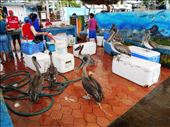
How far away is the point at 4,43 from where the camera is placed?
17.5 ft

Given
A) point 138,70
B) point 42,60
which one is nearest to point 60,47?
point 42,60

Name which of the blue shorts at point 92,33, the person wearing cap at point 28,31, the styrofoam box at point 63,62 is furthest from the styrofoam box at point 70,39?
the styrofoam box at point 63,62

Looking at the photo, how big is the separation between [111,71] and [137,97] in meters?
1.48

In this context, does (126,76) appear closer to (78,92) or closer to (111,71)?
(111,71)

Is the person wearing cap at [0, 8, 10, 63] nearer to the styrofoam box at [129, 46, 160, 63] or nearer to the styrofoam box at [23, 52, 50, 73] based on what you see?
the styrofoam box at [23, 52, 50, 73]

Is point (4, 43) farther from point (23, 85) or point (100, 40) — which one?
point (100, 40)

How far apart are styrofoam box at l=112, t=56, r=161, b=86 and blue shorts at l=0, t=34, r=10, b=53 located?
12.1ft

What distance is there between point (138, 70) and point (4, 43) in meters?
4.33

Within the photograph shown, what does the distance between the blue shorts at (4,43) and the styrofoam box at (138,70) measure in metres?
3.69

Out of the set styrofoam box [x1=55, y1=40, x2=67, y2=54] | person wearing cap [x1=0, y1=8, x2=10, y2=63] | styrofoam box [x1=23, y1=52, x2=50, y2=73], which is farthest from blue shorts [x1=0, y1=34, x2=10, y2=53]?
styrofoam box [x1=55, y1=40, x2=67, y2=54]

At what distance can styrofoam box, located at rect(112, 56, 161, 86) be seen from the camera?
3.81 meters

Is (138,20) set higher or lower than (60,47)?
higher

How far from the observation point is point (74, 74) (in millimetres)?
4652

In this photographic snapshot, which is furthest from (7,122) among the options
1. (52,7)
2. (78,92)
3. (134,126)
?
(52,7)
